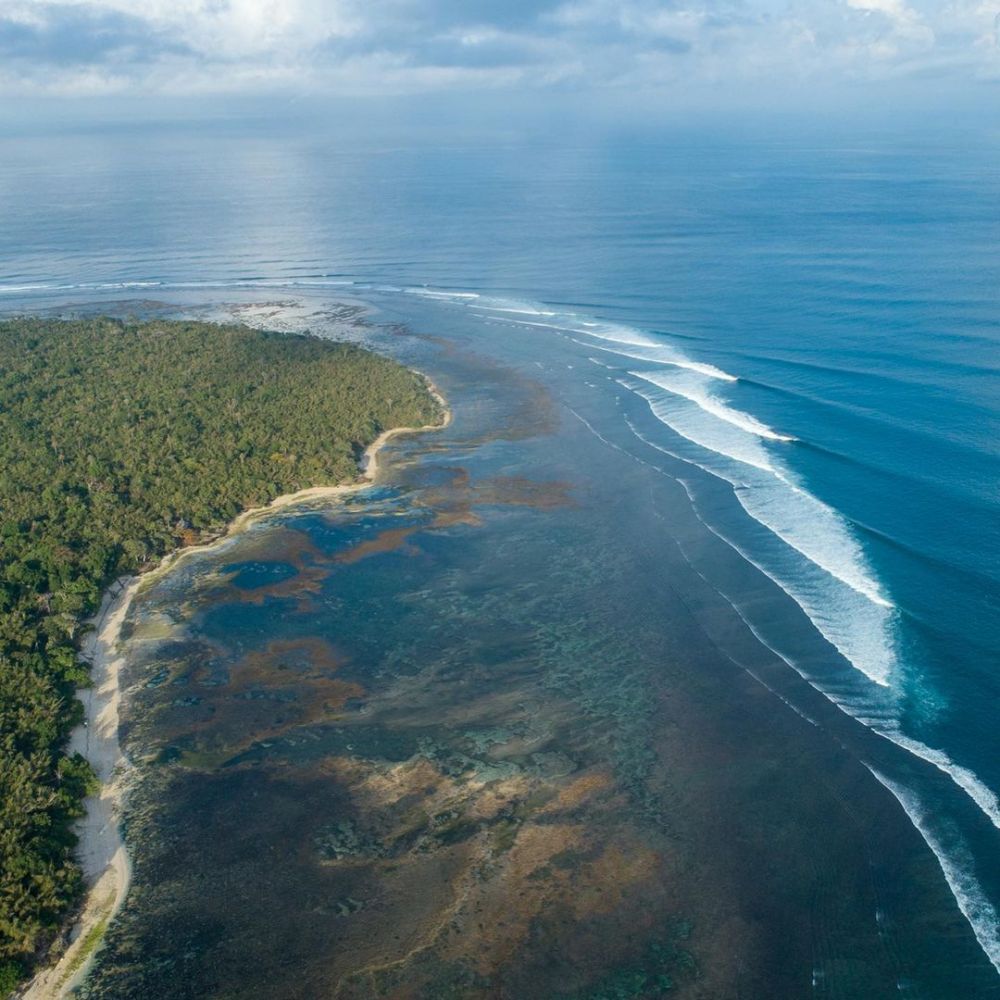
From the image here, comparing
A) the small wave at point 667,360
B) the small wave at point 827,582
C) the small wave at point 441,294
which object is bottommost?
the small wave at point 827,582

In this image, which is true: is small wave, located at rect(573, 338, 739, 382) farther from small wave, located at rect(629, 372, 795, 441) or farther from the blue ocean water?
small wave, located at rect(629, 372, 795, 441)

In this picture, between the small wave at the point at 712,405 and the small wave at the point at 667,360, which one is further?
the small wave at the point at 667,360

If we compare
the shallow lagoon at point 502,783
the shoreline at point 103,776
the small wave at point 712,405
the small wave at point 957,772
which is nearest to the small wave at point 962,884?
the shallow lagoon at point 502,783

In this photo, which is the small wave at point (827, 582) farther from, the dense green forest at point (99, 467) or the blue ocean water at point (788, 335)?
the dense green forest at point (99, 467)

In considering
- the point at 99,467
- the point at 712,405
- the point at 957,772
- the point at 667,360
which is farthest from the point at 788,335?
the point at 99,467

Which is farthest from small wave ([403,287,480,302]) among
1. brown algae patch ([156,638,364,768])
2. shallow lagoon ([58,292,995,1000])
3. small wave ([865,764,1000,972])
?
small wave ([865,764,1000,972])

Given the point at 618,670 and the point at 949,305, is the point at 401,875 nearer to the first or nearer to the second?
the point at 618,670

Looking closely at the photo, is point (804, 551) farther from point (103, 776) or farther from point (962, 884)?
point (103, 776)
